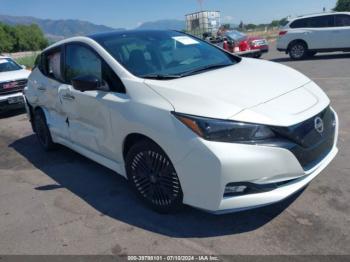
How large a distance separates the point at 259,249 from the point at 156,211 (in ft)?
3.75

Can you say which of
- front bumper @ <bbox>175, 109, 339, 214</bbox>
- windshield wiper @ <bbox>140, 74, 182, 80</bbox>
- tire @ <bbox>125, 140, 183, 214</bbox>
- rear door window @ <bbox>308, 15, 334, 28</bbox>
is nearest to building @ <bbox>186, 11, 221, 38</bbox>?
rear door window @ <bbox>308, 15, 334, 28</bbox>

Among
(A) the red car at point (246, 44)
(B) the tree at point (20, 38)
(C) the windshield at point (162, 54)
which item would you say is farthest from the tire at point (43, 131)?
(B) the tree at point (20, 38)

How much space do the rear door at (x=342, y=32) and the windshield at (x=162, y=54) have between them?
12035 millimetres

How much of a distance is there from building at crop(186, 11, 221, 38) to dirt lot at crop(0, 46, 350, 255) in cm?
3459

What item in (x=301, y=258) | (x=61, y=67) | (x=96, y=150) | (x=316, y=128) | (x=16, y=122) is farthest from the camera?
(x=16, y=122)

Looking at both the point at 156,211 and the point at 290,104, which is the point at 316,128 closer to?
the point at 290,104

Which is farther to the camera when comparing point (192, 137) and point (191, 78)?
point (191, 78)

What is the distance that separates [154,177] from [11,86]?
7844mm

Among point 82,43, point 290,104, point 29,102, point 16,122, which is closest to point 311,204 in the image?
point 290,104

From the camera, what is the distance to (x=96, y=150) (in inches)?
178

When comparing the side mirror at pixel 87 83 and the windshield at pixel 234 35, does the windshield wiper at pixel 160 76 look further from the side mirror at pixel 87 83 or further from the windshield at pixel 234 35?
the windshield at pixel 234 35

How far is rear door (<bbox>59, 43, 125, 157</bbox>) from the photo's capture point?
4078mm

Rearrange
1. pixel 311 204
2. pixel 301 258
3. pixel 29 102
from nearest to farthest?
pixel 301 258
pixel 311 204
pixel 29 102

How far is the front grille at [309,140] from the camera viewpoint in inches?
122
